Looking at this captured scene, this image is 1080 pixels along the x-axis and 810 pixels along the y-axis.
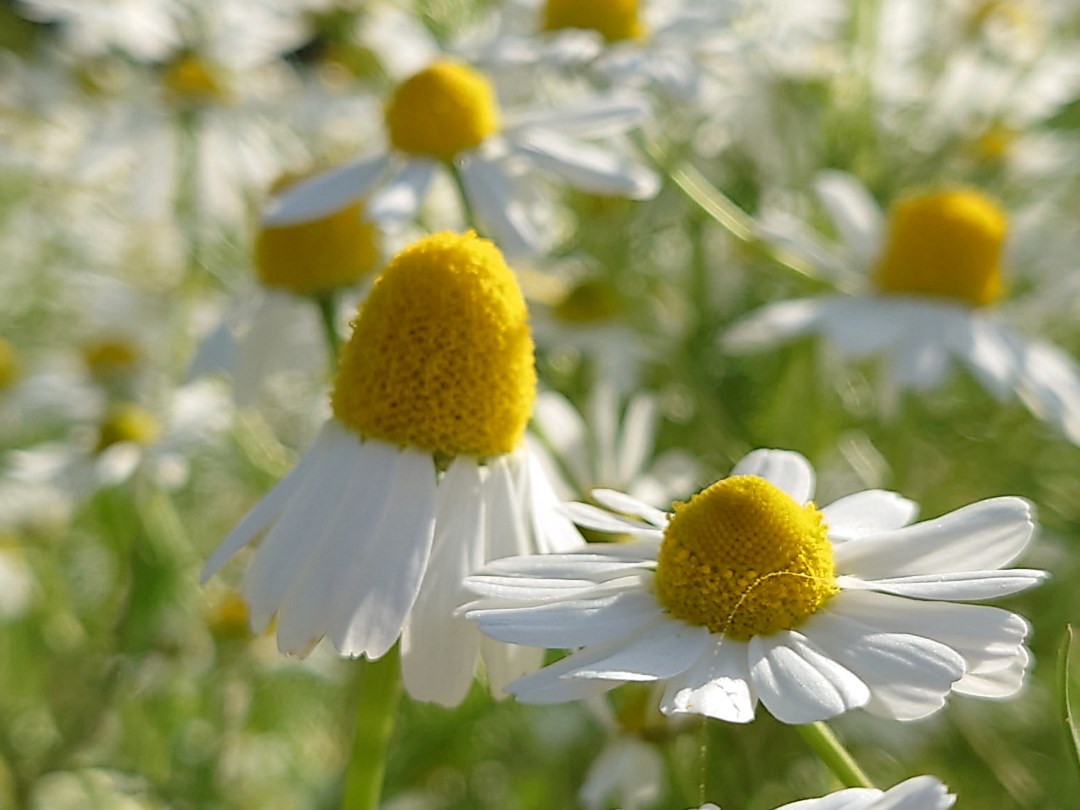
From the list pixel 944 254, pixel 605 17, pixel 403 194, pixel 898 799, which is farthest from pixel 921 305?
pixel 898 799

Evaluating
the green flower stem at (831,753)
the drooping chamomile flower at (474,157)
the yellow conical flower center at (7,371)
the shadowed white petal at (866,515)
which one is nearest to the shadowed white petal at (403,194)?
the drooping chamomile flower at (474,157)

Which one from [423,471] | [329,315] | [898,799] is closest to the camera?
[898,799]

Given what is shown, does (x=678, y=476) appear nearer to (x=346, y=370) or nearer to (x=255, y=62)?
(x=346, y=370)

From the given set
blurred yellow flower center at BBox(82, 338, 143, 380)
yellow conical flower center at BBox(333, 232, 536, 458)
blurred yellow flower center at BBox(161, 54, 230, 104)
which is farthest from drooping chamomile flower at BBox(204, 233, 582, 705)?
blurred yellow flower center at BBox(161, 54, 230, 104)

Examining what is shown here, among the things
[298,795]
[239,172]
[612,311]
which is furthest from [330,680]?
[239,172]

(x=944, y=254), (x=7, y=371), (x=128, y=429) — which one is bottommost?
(x=7, y=371)

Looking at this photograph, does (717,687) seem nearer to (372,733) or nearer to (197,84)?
(372,733)

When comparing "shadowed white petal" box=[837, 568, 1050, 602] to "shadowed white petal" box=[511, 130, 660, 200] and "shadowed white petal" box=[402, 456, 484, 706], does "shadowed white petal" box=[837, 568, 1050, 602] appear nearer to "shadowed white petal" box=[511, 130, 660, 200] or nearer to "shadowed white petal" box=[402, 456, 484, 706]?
"shadowed white petal" box=[402, 456, 484, 706]

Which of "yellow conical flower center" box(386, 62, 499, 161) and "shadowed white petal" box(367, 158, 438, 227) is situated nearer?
"shadowed white petal" box(367, 158, 438, 227)
